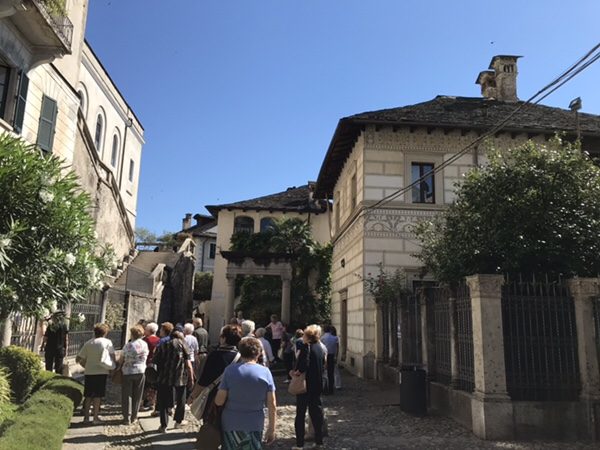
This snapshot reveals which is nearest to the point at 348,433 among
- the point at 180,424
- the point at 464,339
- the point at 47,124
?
the point at 464,339

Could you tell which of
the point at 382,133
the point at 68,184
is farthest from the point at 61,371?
the point at 382,133

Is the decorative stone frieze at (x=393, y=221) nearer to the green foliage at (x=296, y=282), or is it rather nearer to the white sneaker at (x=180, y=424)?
the white sneaker at (x=180, y=424)

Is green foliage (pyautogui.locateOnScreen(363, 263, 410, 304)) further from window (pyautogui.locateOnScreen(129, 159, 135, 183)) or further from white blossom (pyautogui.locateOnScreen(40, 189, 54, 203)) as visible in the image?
window (pyautogui.locateOnScreen(129, 159, 135, 183))

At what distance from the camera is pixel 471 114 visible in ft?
58.2

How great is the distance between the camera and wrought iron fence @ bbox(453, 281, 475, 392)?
8875mm

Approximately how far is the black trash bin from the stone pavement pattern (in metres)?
0.19

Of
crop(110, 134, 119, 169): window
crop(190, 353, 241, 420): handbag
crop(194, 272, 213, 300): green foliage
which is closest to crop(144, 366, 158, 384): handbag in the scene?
crop(190, 353, 241, 420): handbag

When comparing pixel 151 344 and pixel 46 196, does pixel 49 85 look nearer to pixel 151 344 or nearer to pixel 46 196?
pixel 151 344

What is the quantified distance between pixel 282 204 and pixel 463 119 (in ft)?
64.2

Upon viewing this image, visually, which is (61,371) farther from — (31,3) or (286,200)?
(286,200)

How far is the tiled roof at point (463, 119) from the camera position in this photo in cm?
1642

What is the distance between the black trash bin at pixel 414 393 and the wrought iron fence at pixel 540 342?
1.86 m

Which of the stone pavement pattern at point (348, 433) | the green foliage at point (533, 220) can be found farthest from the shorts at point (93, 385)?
the green foliage at point (533, 220)

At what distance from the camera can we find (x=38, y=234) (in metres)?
6.98
